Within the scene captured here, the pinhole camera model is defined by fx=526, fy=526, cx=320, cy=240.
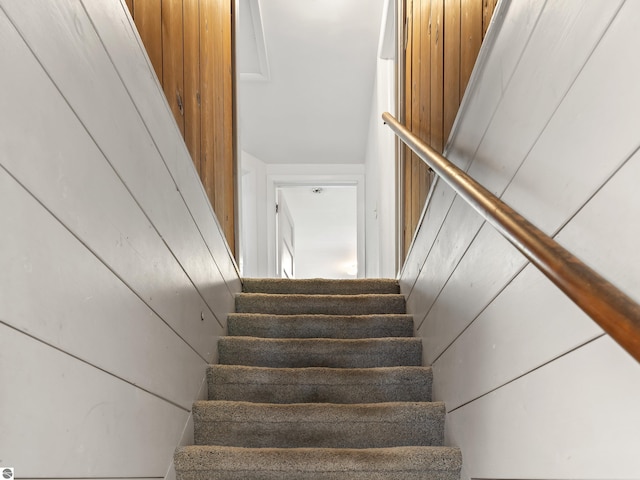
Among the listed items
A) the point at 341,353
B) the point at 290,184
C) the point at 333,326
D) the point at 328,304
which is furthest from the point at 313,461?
the point at 290,184

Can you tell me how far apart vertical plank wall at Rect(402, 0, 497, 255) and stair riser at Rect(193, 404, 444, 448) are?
910 millimetres

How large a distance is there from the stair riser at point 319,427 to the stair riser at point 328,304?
2.80 feet

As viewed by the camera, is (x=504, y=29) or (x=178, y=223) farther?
(x=178, y=223)

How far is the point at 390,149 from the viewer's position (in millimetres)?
3424

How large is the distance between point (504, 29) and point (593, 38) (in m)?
0.47

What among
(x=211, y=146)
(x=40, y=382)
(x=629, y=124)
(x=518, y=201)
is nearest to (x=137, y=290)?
(x=40, y=382)

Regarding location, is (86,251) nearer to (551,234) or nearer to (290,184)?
(551,234)

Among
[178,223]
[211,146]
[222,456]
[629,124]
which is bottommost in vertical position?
[222,456]

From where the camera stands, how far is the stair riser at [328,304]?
2.58 meters

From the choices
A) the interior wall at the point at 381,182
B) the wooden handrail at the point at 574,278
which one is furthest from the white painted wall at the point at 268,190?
the wooden handrail at the point at 574,278

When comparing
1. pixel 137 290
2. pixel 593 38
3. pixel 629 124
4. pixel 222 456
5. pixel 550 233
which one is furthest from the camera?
pixel 222 456

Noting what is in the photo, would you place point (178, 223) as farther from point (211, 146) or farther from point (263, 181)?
point (263, 181)

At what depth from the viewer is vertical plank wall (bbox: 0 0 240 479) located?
0.73 metres

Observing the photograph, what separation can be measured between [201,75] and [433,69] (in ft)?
3.10
